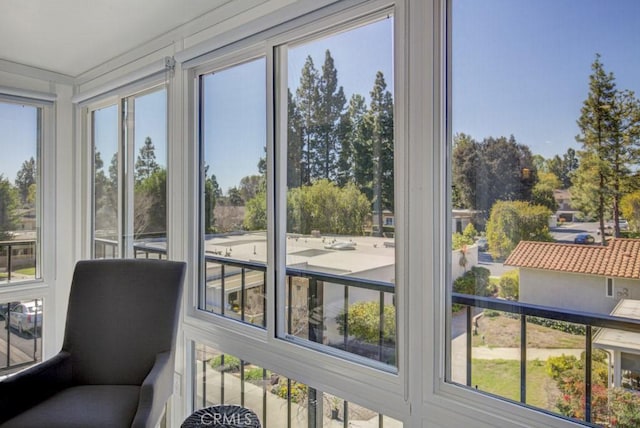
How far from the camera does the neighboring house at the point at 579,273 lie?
1.17 meters

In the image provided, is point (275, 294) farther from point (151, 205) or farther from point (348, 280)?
point (151, 205)

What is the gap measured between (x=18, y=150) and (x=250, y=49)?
2447 millimetres

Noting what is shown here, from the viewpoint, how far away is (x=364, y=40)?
171 centimetres

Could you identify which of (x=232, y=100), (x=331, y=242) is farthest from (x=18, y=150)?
(x=331, y=242)

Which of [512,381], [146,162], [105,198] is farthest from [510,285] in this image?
[105,198]

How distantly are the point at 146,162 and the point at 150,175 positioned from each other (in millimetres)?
110

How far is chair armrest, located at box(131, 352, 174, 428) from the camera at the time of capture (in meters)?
1.60

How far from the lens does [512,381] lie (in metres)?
1.37

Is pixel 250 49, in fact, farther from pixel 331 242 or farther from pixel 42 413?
pixel 42 413

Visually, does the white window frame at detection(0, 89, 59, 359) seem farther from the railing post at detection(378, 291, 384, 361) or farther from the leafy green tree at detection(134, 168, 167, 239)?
the railing post at detection(378, 291, 384, 361)

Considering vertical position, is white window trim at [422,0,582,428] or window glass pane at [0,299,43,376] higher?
white window trim at [422,0,582,428]

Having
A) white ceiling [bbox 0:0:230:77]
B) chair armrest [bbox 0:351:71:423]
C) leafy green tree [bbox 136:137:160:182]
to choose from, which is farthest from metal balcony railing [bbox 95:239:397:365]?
white ceiling [bbox 0:0:230:77]

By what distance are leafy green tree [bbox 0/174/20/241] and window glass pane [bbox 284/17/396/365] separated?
106 inches

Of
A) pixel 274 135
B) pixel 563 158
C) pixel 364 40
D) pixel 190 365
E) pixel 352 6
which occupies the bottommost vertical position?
pixel 190 365
